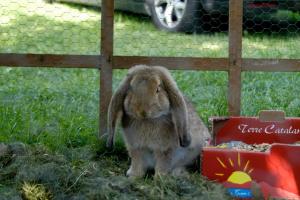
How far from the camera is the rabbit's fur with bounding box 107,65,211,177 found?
4.65m

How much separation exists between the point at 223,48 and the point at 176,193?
3231 millimetres

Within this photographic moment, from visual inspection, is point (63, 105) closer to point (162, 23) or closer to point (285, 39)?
point (162, 23)

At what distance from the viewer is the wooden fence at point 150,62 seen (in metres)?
5.48

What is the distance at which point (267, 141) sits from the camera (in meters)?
5.32

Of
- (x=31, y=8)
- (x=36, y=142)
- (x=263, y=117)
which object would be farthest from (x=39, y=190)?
(x=31, y=8)

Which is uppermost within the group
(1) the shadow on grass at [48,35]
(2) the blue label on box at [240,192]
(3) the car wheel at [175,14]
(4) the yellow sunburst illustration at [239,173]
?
(3) the car wheel at [175,14]

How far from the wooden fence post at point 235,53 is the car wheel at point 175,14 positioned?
1.22 m

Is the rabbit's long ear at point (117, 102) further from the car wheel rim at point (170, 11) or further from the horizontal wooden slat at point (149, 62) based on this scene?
the car wheel rim at point (170, 11)

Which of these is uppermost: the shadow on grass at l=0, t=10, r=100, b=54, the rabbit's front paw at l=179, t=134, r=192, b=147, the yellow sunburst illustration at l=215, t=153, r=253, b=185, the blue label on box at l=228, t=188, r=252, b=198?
the shadow on grass at l=0, t=10, r=100, b=54

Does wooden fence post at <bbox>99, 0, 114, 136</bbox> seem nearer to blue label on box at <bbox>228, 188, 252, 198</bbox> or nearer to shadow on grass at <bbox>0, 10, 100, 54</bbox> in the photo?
blue label on box at <bbox>228, 188, 252, 198</bbox>

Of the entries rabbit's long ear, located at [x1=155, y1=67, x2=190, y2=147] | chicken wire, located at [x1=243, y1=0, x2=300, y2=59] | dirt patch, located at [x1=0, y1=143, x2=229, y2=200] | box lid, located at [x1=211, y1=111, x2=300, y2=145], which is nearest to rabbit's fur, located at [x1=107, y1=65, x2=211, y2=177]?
rabbit's long ear, located at [x1=155, y1=67, x2=190, y2=147]

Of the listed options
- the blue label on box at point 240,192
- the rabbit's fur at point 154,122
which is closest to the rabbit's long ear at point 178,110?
the rabbit's fur at point 154,122

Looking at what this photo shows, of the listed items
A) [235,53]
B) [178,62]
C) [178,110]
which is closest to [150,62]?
[178,62]

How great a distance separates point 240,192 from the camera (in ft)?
14.7
